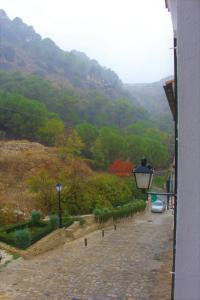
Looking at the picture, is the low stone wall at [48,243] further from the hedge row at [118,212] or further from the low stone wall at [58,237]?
the hedge row at [118,212]

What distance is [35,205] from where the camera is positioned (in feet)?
86.5

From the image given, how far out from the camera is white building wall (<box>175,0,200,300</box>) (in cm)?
485

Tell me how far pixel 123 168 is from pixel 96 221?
2269cm

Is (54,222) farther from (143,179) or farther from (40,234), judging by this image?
(143,179)

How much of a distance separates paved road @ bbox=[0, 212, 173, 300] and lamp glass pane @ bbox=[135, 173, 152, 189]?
5528 millimetres

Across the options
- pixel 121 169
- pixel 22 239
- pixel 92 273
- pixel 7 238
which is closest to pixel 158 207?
pixel 121 169

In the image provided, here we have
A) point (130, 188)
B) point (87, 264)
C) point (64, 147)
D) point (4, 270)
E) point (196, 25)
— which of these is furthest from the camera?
point (64, 147)

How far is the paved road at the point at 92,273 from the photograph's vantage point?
12.1m

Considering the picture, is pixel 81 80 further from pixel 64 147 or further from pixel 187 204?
pixel 187 204

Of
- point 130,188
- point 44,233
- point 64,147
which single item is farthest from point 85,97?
point 44,233

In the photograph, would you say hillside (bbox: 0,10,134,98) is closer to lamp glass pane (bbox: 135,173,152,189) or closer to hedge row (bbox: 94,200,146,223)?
hedge row (bbox: 94,200,146,223)

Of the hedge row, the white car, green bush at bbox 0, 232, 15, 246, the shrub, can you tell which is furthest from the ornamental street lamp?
the white car

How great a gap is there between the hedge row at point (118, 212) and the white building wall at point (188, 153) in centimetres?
2116

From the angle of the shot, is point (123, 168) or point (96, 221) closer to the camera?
point (96, 221)
